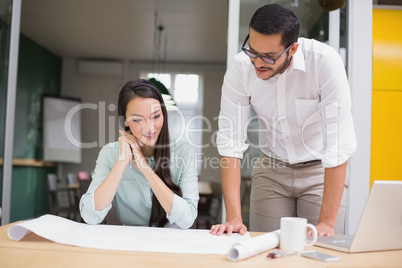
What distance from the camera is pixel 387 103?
2.89 meters

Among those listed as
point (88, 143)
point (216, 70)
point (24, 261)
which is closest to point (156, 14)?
point (216, 70)

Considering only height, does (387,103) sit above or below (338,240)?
above

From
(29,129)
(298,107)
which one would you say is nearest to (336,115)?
(298,107)

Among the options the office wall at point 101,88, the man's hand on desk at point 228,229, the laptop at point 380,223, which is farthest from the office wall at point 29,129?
the laptop at point 380,223

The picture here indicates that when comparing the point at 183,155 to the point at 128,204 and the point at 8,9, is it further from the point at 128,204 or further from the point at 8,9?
the point at 8,9

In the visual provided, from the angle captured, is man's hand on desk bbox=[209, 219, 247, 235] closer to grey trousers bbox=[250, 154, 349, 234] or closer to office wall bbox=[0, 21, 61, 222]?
grey trousers bbox=[250, 154, 349, 234]

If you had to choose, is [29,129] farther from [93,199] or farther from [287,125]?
[287,125]

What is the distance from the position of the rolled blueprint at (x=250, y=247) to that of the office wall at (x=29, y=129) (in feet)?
19.9

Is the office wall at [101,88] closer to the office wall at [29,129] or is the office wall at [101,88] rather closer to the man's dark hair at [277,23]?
the office wall at [29,129]

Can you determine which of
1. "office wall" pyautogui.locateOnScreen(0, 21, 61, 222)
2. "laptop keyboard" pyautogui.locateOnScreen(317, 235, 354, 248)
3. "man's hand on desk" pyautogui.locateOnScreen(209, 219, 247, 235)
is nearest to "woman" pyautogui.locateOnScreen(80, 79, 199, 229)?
"man's hand on desk" pyautogui.locateOnScreen(209, 219, 247, 235)

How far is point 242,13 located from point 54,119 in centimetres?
551

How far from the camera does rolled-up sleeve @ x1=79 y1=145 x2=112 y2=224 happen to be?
174 cm

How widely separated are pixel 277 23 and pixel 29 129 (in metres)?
6.27

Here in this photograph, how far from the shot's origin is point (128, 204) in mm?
1962
